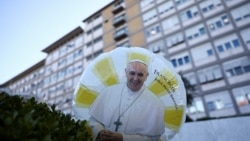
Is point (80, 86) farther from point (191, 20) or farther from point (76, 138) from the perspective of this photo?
point (191, 20)

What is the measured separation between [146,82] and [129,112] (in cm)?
54

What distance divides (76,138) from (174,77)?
1867mm

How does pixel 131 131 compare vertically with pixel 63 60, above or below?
below

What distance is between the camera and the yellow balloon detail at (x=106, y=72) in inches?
124

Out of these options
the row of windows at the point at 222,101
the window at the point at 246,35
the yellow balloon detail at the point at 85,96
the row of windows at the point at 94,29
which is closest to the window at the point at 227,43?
the window at the point at 246,35

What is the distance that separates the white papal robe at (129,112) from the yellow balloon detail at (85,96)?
95mm

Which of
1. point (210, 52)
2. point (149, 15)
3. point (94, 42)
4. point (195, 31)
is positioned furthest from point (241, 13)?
point (94, 42)

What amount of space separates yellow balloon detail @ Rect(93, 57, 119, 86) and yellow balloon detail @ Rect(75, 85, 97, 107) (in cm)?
24

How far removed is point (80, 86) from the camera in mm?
3172

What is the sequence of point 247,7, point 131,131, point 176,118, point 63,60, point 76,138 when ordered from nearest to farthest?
point 76,138 → point 131,131 → point 176,118 → point 247,7 → point 63,60

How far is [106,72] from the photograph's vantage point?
318 cm

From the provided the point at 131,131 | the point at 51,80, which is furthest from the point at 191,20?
the point at 51,80

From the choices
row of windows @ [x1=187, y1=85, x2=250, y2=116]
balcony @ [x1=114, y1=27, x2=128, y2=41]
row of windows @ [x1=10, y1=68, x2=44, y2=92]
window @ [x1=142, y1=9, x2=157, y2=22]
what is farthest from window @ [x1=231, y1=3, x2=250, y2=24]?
row of windows @ [x1=10, y1=68, x2=44, y2=92]

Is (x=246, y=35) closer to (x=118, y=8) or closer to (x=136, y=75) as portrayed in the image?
(x=118, y=8)
